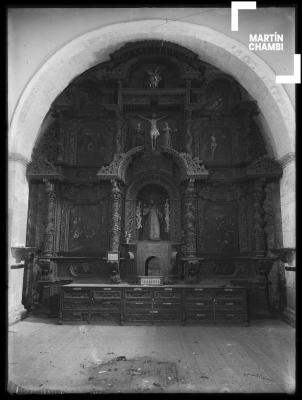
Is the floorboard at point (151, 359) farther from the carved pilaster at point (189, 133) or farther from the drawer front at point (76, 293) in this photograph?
the carved pilaster at point (189, 133)

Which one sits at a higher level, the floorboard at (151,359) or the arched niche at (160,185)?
the arched niche at (160,185)

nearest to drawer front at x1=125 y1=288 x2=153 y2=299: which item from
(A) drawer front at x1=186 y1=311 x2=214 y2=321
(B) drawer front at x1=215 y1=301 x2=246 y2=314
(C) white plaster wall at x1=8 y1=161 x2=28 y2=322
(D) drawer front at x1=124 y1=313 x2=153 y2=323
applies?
(D) drawer front at x1=124 y1=313 x2=153 y2=323

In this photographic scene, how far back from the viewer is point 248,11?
263 inches

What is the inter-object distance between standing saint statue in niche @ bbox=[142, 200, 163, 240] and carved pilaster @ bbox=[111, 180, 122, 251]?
3.02 feet

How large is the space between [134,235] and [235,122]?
→ 4.34m

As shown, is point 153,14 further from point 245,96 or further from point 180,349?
point 180,349

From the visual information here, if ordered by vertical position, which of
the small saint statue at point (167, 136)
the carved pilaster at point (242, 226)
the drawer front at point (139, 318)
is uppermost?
the small saint statue at point (167, 136)

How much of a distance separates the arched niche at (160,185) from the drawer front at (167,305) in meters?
2.16

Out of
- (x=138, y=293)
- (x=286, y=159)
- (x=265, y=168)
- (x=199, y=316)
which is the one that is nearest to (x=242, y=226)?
(x=265, y=168)

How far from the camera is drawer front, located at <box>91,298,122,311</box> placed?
6895 mm

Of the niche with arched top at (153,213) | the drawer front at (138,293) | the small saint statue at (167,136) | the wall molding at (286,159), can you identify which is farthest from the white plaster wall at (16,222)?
the wall molding at (286,159)

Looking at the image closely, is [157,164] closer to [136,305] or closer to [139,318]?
[136,305]

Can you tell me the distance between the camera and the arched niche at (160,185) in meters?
8.62
